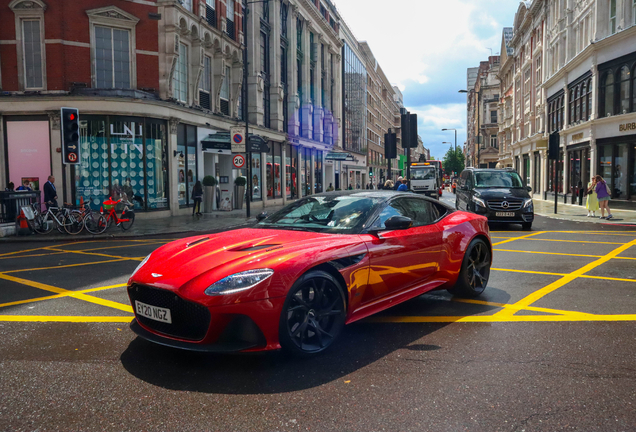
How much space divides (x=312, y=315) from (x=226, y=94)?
26.7m

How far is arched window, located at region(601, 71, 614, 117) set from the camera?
25750mm

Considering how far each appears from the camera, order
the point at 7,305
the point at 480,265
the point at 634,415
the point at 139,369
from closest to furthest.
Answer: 1. the point at 634,415
2. the point at 139,369
3. the point at 7,305
4. the point at 480,265

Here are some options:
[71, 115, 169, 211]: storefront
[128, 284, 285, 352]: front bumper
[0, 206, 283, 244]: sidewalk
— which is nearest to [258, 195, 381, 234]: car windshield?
[128, 284, 285, 352]: front bumper

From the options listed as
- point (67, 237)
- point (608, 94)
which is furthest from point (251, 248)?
point (608, 94)

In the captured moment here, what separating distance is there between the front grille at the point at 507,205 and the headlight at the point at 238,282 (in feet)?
44.1

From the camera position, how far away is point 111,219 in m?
16.8

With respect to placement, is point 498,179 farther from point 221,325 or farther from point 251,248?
point 221,325

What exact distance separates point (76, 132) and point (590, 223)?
17226mm

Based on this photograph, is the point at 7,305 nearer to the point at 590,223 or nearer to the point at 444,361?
the point at 444,361

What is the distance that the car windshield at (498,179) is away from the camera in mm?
17266

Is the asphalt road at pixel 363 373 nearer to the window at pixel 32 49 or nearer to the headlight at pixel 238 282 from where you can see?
the headlight at pixel 238 282

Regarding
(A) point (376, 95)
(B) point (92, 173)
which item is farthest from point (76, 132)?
(A) point (376, 95)

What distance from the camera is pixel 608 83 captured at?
26203 mm

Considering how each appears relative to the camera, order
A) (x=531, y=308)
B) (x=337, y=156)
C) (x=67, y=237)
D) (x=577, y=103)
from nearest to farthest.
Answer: (x=531, y=308) < (x=67, y=237) < (x=577, y=103) < (x=337, y=156)
